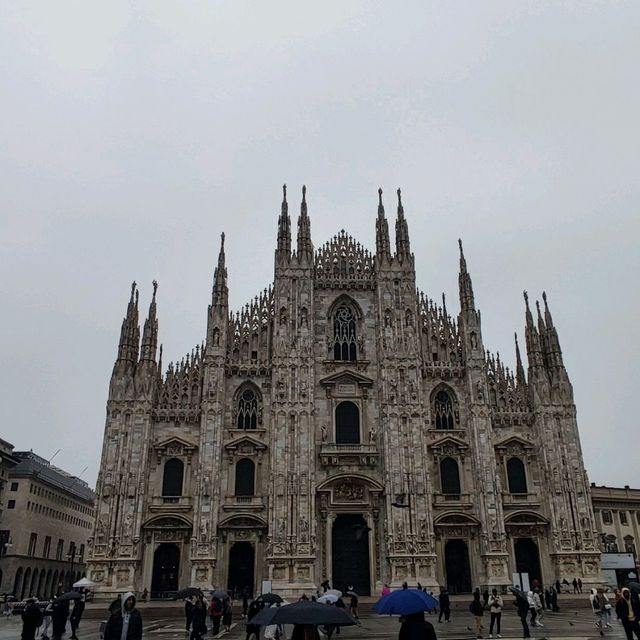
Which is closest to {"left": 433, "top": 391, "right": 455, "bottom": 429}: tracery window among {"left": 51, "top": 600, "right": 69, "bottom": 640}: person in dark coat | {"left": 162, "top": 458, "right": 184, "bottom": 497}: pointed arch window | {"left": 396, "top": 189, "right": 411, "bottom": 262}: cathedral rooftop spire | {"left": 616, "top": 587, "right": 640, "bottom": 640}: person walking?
{"left": 396, "top": 189, "right": 411, "bottom": 262}: cathedral rooftop spire

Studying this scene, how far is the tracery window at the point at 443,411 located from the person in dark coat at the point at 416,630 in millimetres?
34132

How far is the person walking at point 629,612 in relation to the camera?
1552cm

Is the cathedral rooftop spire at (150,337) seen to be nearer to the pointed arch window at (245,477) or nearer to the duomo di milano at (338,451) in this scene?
the duomo di milano at (338,451)

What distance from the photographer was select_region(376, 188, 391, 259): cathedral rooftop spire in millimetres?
45500

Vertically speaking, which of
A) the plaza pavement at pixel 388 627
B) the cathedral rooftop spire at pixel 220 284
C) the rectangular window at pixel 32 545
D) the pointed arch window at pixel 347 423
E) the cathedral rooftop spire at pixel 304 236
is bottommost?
the plaza pavement at pixel 388 627

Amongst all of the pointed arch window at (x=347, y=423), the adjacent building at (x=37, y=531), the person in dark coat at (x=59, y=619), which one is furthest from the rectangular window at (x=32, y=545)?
the person in dark coat at (x=59, y=619)

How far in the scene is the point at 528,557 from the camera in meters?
39.6

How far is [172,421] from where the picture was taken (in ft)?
134

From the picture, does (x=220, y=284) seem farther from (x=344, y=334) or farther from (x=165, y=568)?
(x=165, y=568)

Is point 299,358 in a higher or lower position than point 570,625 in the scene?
higher

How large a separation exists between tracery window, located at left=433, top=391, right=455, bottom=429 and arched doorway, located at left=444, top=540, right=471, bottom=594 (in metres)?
7.18

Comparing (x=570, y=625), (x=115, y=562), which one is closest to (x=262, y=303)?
(x=115, y=562)

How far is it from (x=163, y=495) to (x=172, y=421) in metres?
4.53

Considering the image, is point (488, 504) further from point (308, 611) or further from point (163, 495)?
point (308, 611)
